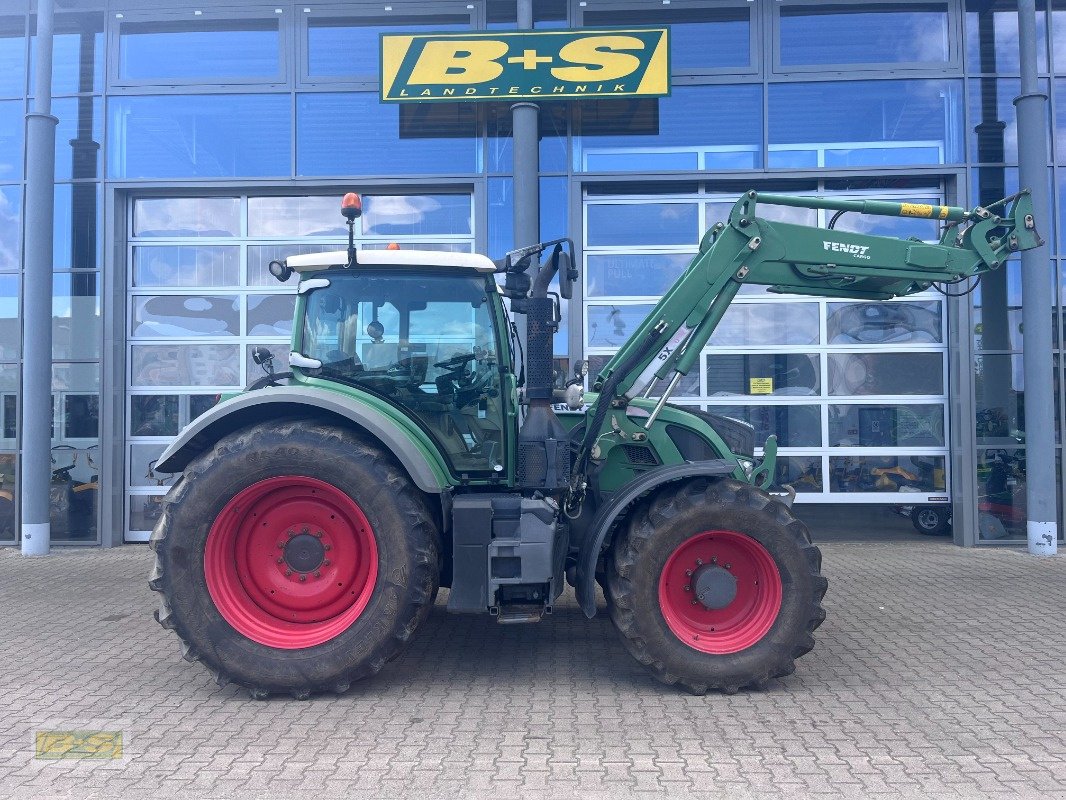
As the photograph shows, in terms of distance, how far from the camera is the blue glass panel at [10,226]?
890cm

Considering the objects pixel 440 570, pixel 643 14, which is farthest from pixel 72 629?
pixel 643 14

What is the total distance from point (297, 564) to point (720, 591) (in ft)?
7.47

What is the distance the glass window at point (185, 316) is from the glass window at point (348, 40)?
2.84 m

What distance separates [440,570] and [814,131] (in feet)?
23.0

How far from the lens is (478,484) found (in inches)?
180

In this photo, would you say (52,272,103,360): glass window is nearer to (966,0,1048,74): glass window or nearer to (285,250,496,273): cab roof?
(285,250,496,273): cab roof

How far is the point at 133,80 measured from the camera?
8969 millimetres

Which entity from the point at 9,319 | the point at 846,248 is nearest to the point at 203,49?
the point at 9,319

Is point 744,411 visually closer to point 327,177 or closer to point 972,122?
point 972,122

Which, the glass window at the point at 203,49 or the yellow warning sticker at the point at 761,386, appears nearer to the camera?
the yellow warning sticker at the point at 761,386

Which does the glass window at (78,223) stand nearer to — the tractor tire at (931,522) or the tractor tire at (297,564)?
the tractor tire at (297,564)

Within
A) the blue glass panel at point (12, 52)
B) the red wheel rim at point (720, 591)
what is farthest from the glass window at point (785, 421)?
the blue glass panel at point (12, 52)

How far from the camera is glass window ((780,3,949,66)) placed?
29.1 ft

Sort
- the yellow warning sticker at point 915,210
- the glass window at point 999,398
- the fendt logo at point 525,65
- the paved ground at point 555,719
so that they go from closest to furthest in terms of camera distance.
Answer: the paved ground at point 555,719, the yellow warning sticker at point 915,210, the fendt logo at point 525,65, the glass window at point 999,398
